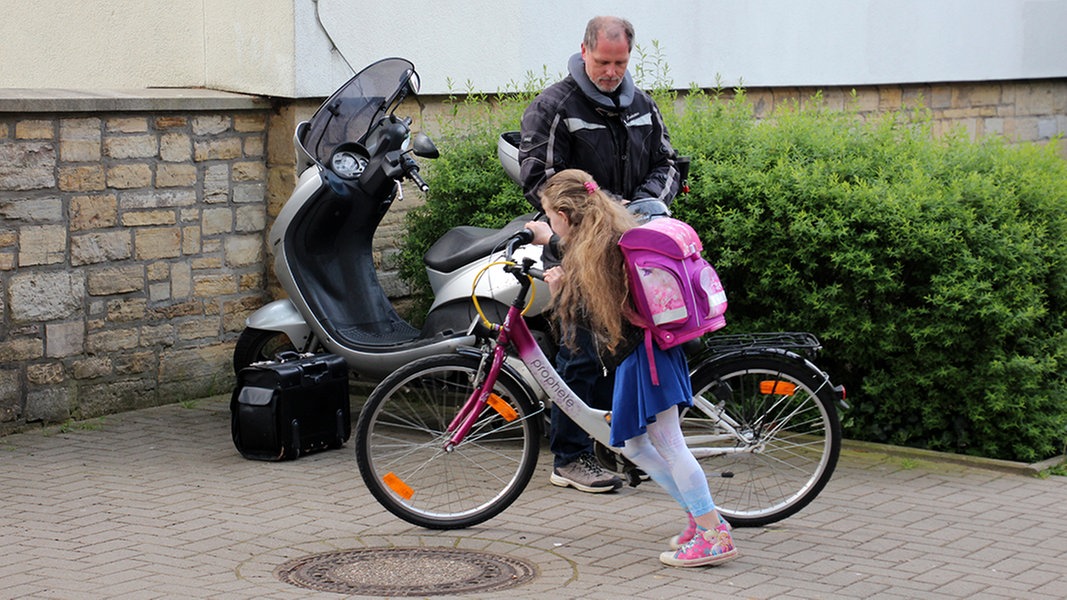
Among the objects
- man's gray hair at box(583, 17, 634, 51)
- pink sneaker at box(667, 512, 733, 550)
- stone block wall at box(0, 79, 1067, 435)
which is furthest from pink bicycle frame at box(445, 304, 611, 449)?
stone block wall at box(0, 79, 1067, 435)

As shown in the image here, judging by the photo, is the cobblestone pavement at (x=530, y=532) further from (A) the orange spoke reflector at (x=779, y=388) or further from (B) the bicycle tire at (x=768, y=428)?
(A) the orange spoke reflector at (x=779, y=388)

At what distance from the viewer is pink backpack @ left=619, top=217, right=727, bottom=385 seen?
5.08 metres

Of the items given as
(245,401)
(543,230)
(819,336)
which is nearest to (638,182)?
(543,230)

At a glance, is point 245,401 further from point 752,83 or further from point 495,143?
point 752,83

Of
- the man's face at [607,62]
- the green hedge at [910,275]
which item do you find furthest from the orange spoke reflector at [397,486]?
the green hedge at [910,275]

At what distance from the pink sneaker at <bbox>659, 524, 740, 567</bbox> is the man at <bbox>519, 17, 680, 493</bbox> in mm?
1058

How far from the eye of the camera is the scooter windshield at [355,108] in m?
7.34

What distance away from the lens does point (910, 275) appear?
277 inches

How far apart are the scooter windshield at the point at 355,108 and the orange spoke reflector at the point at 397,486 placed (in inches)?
86.9

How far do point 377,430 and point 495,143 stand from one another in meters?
2.98

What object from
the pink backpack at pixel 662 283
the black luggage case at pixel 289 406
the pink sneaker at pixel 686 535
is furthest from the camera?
the black luggage case at pixel 289 406

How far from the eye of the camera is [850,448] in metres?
7.15

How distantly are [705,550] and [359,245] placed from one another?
10.4ft

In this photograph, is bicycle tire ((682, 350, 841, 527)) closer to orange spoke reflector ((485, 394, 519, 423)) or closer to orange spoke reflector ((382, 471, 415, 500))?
orange spoke reflector ((485, 394, 519, 423))
